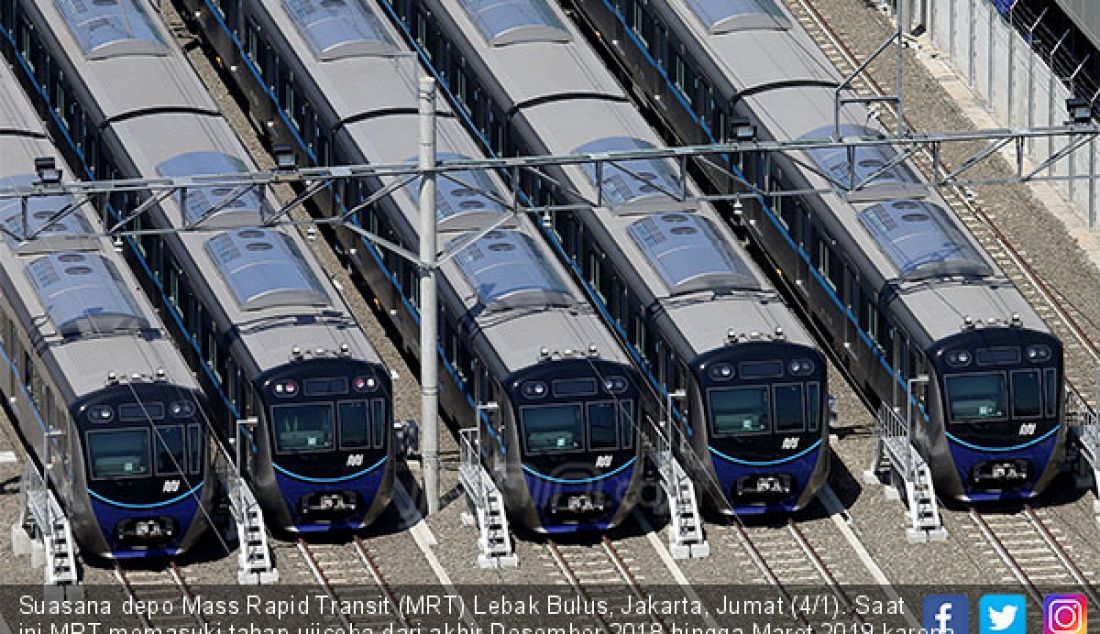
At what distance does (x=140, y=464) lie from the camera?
241ft

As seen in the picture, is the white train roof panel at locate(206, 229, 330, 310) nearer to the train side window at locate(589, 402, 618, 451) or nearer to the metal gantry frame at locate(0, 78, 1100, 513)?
the metal gantry frame at locate(0, 78, 1100, 513)

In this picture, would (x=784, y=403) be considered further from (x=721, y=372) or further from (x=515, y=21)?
(x=515, y=21)

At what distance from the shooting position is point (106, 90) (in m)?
85.1

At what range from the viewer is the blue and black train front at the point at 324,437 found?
74250 mm

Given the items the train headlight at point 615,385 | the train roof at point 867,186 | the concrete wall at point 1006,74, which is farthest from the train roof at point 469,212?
the concrete wall at point 1006,74

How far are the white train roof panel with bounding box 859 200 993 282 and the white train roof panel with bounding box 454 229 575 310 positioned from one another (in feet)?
20.5

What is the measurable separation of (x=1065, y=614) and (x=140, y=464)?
16.0 metres

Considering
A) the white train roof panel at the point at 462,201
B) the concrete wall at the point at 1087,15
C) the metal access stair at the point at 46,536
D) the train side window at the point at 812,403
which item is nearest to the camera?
the metal access stair at the point at 46,536

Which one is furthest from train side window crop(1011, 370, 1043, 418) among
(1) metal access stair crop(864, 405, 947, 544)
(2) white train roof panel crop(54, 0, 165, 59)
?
(2) white train roof panel crop(54, 0, 165, 59)

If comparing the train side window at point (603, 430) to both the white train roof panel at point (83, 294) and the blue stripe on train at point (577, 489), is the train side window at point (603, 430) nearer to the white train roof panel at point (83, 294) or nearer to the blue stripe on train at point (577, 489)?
the blue stripe on train at point (577, 489)

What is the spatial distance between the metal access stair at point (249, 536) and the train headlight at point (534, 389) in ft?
→ 16.7

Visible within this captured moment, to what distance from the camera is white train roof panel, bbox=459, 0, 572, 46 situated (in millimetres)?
87250

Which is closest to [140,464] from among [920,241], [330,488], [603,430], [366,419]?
[330,488]

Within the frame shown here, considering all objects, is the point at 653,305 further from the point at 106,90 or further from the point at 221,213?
the point at 106,90
